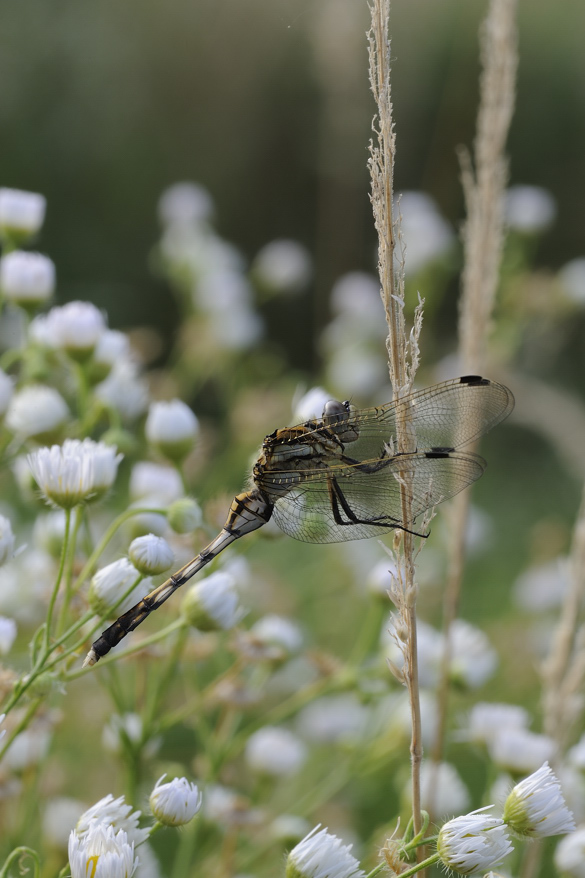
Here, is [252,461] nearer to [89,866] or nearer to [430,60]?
[89,866]

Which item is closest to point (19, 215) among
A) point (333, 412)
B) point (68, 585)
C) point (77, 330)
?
point (77, 330)

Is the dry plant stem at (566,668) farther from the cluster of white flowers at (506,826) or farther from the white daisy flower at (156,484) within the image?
the white daisy flower at (156,484)

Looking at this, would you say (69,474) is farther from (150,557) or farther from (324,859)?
(324,859)

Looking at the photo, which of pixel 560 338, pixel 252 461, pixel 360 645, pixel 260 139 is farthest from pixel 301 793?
pixel 260 139

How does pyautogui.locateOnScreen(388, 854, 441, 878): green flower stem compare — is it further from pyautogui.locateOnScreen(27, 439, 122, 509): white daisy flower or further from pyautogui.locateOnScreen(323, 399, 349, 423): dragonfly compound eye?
pyautogui.locateOnScreen(323, 399, 349, 423): dragonfly compound eye

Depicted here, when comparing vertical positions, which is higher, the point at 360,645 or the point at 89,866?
the point at 360,645

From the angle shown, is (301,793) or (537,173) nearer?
(301,793)
